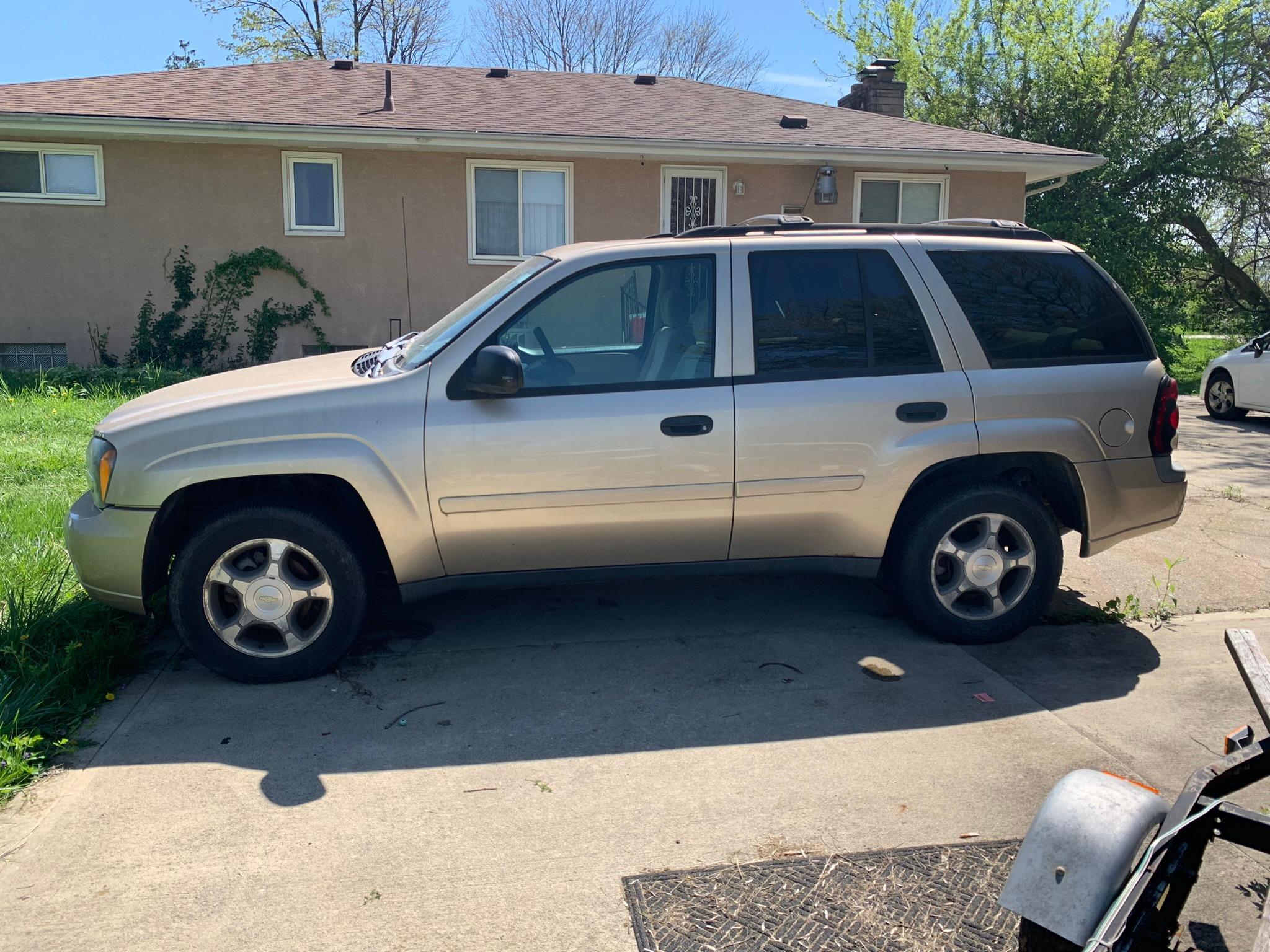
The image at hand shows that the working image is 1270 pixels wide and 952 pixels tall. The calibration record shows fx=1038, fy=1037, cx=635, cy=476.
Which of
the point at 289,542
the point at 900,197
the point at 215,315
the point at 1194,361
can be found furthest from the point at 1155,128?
the point at 289,542

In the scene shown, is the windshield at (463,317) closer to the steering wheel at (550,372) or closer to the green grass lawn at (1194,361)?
the steering wheel at (550,372)

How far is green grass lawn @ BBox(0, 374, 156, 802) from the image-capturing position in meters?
3.91

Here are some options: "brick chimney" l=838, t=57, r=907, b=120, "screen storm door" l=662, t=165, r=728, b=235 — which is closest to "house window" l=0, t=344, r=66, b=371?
"screen storm door" l=662, t=165, r=728, b=235

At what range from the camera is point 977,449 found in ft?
15.8

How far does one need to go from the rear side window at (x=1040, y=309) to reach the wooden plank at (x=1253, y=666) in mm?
2536

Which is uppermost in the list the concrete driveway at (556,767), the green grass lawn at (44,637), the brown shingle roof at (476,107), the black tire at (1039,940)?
the brown shingle roof at (476,107)

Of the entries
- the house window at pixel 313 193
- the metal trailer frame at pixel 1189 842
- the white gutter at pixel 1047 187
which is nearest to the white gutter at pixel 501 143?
the house window at pixel 313 193

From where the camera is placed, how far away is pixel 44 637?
467 centimetres

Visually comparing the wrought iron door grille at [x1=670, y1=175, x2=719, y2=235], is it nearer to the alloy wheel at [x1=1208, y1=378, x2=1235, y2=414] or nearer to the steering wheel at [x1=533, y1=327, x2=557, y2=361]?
the alloy wheel at [x1=1208, y1=378, x2=1235, y2=414]

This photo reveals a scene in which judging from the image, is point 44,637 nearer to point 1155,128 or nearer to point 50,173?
point 50,173

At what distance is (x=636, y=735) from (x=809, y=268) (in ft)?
7.54

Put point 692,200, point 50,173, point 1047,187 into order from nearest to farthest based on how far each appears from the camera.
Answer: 1. point 50,173
2. point 692,200
3. point 1047,187

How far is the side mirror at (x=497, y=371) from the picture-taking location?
4352mm

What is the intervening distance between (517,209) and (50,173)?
238 inches
